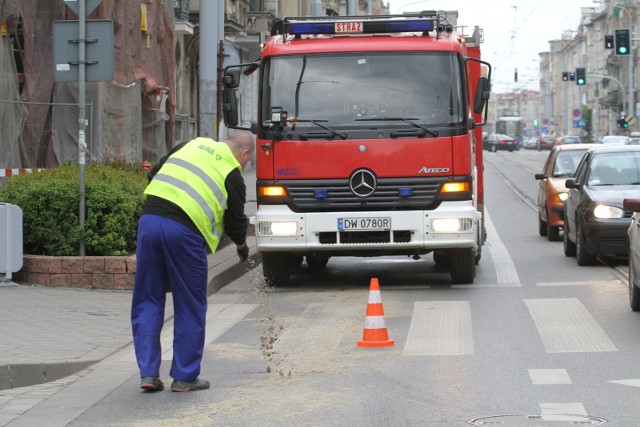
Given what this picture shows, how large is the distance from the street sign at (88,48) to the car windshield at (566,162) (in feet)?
35.9

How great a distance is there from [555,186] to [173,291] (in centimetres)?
1473

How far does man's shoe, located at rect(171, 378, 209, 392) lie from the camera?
8.18m

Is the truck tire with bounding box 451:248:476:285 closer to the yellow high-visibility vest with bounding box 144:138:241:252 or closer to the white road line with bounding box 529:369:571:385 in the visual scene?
the white road line with bounding box 529:369:571:385

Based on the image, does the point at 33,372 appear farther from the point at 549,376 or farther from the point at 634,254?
the point at 634,254

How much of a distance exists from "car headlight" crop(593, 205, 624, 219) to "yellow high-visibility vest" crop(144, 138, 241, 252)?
9112 mm

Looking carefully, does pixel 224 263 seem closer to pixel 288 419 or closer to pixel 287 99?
pixel 287 99

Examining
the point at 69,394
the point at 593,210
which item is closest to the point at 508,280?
the point at 593,210

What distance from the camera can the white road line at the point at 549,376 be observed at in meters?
8.28

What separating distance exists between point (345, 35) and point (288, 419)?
8.34 meters

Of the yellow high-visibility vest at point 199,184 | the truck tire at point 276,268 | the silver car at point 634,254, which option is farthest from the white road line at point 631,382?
the truck tire at point 276,268

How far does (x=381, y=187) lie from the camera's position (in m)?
14.2

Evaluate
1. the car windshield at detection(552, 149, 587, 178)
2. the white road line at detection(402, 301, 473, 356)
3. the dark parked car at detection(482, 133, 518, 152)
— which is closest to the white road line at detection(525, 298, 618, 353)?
the white road line at detection(402, 301, 473, 356)

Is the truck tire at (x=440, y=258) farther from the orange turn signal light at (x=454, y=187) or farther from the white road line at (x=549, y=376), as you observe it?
the white road line at (x=549, y=376)

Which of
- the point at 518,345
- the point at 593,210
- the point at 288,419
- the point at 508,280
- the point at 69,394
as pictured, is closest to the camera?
the point at 288,419
